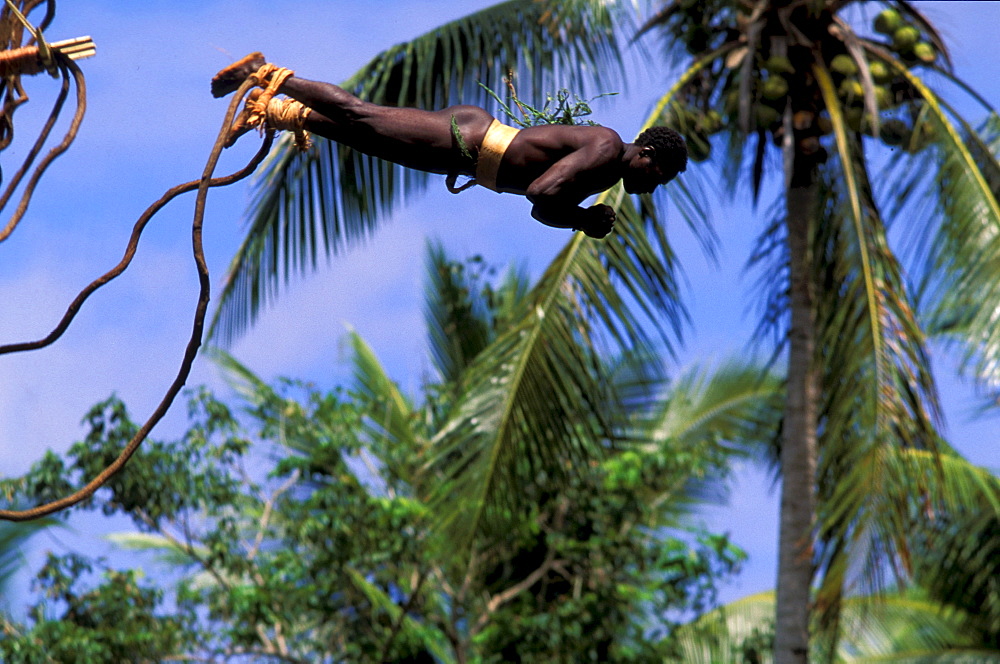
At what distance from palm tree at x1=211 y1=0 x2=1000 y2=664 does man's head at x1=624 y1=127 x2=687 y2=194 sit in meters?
3.34

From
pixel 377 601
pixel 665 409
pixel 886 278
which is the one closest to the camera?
pixel 886 278

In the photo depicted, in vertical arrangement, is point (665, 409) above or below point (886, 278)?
above

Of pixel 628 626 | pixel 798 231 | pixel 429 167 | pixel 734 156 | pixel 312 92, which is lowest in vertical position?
pixel 429 167

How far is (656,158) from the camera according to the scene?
3.96 metres

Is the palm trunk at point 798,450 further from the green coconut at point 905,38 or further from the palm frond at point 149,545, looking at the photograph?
the palm frond at point 149,545

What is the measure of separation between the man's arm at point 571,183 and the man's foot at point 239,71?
2.94ft

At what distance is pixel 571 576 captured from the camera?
400 inches

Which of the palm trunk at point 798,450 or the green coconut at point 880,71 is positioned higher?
the green coconut at point 880,71

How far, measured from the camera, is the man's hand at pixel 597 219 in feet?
13.0

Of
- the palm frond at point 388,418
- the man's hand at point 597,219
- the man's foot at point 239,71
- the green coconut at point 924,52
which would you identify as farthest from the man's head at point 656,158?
the palm frond at point 388,418

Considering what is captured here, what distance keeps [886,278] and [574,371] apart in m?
1.83

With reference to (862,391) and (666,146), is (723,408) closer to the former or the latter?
(862,391)

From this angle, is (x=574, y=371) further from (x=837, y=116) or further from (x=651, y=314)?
(x=837, y=116)

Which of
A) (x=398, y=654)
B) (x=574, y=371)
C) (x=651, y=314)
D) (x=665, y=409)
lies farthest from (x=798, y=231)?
(x=665, y=409)
